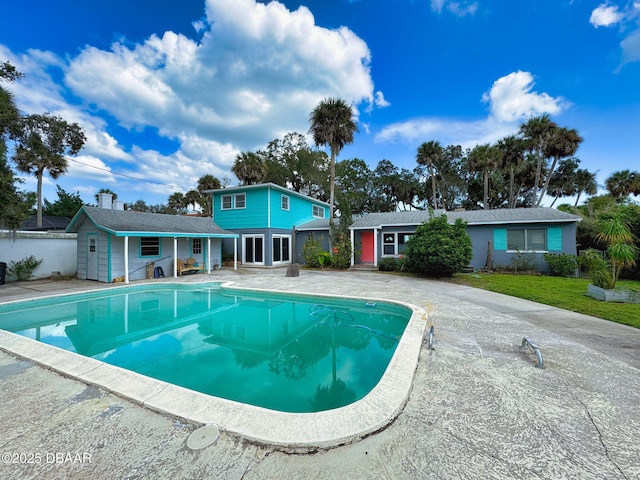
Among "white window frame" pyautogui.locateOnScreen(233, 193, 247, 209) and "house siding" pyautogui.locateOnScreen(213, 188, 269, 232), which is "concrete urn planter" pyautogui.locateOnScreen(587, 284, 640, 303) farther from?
"white window frame" pyautogui.locateOnScreen(233, 193, 247, 209)

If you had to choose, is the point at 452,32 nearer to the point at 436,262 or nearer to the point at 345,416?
the point at 436,262

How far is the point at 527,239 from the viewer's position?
46.4 ft

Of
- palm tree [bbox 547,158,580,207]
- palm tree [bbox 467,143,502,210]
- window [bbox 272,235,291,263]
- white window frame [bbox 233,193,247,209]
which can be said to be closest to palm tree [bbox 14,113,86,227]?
white window frame [bbox 233,193,247,209]

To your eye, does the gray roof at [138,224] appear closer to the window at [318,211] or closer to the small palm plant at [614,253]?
the window at [318,211]

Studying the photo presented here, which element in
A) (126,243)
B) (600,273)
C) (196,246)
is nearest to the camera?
(600,273)

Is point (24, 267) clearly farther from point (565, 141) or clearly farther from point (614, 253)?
point (565, 141)

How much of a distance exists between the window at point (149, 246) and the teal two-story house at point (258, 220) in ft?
15.3

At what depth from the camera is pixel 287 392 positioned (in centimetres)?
386

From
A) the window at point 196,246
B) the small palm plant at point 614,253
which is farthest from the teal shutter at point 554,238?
the window at point 196,246

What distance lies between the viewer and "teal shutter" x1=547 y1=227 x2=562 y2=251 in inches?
534

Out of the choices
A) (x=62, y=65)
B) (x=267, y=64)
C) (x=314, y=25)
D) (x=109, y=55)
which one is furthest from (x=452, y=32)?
(x=62, y=65)

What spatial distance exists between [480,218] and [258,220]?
538 inches

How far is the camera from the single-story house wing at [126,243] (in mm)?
11891

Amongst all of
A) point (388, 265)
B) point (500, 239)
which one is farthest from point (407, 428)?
point (500, 239)
